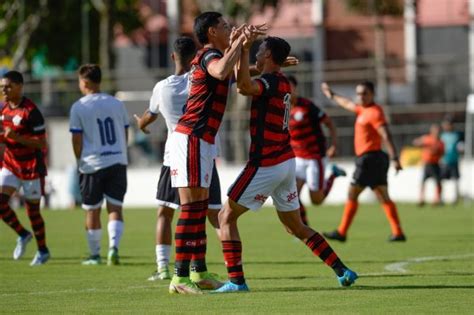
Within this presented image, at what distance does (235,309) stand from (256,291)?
1.30m

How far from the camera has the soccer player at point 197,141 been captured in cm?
1070

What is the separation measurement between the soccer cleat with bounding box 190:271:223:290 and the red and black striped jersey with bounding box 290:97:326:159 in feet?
22.9

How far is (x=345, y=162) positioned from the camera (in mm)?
35750

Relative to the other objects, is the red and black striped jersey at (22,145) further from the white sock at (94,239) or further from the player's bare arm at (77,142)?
the white sock at (94,239)

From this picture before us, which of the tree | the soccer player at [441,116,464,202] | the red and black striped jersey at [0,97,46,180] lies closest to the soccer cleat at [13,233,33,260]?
the red and black striped jersey at [0,97,46,180]

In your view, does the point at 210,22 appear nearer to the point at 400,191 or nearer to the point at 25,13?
the point at 400,191

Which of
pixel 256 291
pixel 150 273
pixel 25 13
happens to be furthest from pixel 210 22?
pixel 25 13

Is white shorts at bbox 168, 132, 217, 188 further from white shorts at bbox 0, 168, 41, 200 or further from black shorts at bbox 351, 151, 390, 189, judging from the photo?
black shorts at bbox 351, 151, 390, 189

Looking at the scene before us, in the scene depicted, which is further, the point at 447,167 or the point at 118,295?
the point at 447,167

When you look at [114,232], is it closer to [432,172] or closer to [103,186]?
[103,186]

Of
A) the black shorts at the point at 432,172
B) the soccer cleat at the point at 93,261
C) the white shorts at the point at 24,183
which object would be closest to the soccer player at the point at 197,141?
the soccer cleat at the point at 93,261

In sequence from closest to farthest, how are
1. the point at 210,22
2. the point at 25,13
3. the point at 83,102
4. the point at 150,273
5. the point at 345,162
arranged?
the point at 210,22, the point at 150,273, the point at 83,102, the point at 345,162, the point at 25,13

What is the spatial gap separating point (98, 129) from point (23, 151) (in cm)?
102

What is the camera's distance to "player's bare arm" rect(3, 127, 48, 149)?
46.4 ft
